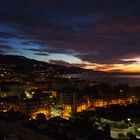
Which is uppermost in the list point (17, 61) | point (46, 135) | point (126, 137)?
point (17, 61)

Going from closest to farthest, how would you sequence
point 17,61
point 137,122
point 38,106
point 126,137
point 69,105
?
point 126,137 < point 137,122 < point 38,106 < point 69,105 < point 17,61

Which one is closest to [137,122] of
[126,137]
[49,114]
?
[126,137]

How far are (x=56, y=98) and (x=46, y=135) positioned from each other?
22372mm

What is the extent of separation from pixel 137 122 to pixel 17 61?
11654 cm

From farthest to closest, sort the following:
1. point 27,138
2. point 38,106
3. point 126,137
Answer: point 38,106 → point 126,137 → point 27,138

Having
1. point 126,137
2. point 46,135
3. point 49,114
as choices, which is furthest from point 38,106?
point 46,135

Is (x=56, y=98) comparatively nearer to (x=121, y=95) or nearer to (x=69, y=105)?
(x=69, y=105)

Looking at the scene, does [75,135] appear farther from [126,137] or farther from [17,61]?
[17,61]

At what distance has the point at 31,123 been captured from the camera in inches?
581

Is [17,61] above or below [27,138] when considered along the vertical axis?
above

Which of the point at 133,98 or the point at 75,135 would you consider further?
the point at 133,98

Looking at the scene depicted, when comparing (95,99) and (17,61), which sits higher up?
(17,61)

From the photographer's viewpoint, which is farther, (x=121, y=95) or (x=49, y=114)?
(x=121, y=95)

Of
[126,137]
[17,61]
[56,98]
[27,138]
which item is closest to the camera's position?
[27,138]
